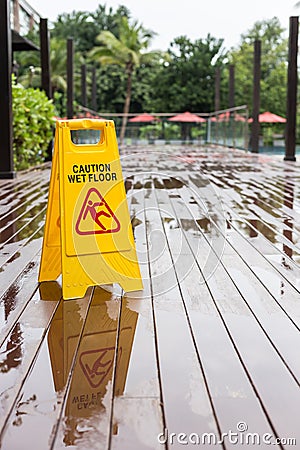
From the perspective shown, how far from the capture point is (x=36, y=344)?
2.10 meters

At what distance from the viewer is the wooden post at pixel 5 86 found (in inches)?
308

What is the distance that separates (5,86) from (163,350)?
6482 mm

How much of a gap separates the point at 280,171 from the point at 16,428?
28.1 ft

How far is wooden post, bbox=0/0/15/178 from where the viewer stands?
7.83m

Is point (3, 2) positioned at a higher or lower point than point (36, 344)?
higher

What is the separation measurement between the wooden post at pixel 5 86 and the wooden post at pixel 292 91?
18.4ft

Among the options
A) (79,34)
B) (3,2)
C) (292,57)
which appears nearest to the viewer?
(3,2)

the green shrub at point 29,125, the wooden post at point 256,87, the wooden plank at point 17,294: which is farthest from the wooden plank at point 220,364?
the wooden post at point 256,87

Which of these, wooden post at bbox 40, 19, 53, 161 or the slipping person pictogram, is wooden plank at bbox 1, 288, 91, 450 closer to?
the slipping person pictogram

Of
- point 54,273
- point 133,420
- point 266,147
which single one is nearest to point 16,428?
point 133,420

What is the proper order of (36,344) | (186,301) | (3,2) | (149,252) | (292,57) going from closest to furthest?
(36,344), (186,301), (149,252), (3,2), (292,57)

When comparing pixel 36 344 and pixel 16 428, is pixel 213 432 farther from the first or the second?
A: pixel 36 344

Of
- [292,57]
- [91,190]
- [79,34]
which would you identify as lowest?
[91,190]

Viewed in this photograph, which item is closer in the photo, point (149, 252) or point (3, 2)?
point (149, 252)
